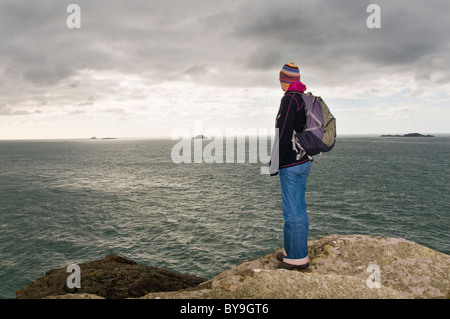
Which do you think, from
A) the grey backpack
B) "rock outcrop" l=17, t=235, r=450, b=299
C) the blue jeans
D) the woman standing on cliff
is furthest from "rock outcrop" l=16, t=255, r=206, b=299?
the grey backpack

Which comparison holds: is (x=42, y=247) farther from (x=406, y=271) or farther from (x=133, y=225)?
(x=406, y=271)

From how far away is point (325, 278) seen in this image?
4645 millimetres

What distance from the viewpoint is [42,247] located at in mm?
27438

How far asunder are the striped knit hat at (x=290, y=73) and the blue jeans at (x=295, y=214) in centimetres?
186

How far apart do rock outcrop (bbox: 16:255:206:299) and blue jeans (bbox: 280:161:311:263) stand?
354 centimetres

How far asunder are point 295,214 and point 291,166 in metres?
1.08

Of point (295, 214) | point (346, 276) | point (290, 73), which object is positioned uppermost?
point (290, 73)

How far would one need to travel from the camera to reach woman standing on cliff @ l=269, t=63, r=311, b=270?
5.57 meters

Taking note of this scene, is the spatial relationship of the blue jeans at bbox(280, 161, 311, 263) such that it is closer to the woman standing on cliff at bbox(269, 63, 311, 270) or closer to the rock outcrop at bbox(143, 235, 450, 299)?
the woman standing on cliff at bbox(269, 63, 311, 270)

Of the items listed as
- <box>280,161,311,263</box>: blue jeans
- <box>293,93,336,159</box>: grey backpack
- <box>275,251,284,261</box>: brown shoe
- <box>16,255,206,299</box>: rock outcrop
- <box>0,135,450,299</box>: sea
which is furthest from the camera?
<box>0,135,450,299</box>: sea

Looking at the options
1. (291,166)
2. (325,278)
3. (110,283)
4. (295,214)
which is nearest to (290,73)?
(291,166)

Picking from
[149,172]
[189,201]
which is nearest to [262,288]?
[189,201]

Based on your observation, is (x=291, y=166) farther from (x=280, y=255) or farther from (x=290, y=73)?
(x=280, y=255)
